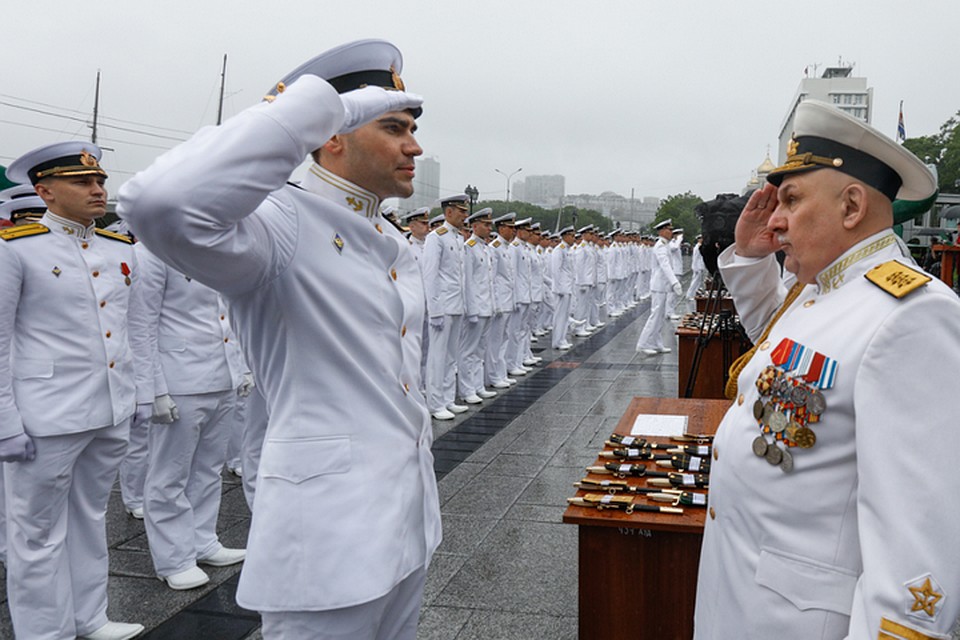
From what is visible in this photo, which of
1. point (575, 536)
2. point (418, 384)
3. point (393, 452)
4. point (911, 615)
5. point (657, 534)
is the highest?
point (418, 384)

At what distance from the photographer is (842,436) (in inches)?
64.7

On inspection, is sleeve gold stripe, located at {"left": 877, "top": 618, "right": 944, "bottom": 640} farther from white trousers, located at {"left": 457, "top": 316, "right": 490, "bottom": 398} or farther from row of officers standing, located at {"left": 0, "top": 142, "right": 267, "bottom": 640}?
white trousers, located at {"left": 457, "top": 316, "right": 490, "bottom": 398}

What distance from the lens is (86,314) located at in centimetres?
352

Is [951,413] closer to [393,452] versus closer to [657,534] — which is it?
[393,452]

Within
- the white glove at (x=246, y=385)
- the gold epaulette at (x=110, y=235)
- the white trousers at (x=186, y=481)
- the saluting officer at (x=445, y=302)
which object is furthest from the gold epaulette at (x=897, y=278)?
the saluting officer at (x=445, y=302)

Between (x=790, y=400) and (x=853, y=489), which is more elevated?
(x=790, y=400)

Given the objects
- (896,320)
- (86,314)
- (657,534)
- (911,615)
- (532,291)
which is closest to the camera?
(911,615)

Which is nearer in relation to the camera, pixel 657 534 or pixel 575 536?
pixel 657 534

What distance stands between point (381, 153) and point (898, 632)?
1.58 metres

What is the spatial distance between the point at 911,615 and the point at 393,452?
1.14m

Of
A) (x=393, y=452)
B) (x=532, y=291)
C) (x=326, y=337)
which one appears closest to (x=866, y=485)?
(x=393, y=452)

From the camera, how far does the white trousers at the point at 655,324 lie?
43.5ft

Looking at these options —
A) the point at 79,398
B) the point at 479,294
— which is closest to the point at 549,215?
the point at 479,294

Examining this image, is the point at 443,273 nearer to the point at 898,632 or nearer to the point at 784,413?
the point at 784,413
